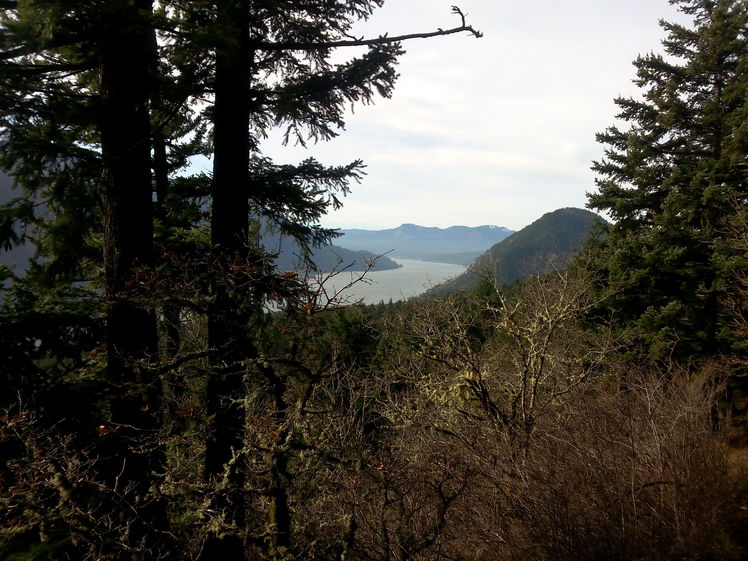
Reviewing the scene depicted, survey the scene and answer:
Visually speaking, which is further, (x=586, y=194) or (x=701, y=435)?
(x=586, y=194)

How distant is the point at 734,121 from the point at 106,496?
17.2 m

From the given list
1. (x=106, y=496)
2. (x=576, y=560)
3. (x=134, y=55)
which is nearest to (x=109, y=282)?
(x=106, y=496)

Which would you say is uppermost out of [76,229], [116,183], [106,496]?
[116,183]

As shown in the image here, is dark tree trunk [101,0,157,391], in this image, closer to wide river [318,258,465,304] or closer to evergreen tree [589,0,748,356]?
wide river [318,258,465,304]

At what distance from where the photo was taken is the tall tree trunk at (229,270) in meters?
3.35

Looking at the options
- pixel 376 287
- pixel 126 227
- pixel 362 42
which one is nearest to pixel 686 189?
pixel 362 42

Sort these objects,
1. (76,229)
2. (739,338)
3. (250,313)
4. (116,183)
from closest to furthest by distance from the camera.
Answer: (250,313) < (116,183) < (76,229) < (739,338)

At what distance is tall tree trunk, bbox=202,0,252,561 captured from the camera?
335 cm

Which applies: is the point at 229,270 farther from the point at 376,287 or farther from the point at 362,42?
the point at 376,287

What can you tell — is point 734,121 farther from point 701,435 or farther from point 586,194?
point 701,435

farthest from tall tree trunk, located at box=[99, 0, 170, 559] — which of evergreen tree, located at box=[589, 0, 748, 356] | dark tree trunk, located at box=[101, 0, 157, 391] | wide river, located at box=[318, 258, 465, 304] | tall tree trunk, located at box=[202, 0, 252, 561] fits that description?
evergreen tree, located at box=[589, 0, 748, 356]

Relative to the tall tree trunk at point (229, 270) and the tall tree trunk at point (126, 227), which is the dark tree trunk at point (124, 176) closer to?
the tall tree trunk at point (126, 227)

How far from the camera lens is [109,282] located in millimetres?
3986

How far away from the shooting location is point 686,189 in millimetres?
13109
